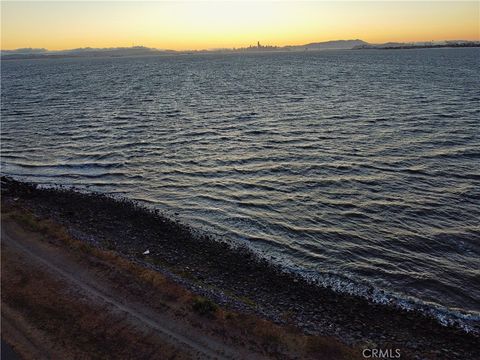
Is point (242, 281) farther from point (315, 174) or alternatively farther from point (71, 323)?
point (315, 174)

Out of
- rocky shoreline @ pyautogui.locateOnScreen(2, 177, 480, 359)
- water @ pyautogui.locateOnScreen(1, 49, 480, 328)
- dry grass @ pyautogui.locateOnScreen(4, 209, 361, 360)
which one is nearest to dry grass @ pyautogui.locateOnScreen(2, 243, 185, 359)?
dry grass @ pyautogui.locateOnScreen(4, 209, 361, 360)

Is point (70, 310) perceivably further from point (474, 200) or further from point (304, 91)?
point (304, 91)

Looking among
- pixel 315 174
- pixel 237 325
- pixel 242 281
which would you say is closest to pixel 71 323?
pixel 237 325

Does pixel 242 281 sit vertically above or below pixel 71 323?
below

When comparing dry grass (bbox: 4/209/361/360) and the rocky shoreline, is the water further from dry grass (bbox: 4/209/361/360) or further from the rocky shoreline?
dry grass (bbox: 4/209/361/360)

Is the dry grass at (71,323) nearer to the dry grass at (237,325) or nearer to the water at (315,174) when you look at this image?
the dry grass at (237,325)

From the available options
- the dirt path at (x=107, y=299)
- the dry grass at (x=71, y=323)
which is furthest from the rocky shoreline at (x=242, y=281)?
the dry grass at (x=71, y=323)
